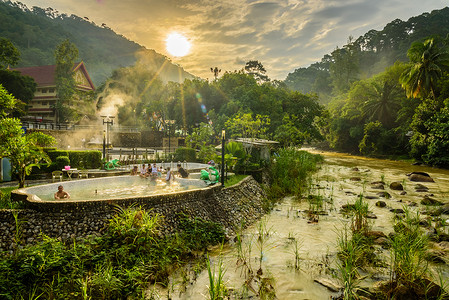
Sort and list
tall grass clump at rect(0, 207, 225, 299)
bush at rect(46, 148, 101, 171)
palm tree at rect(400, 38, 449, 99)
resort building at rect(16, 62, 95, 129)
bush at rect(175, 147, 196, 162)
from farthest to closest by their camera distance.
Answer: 1. resort building at rect(16, 62, 95, 129)
2. palm tree at rect(400, 38, 449, 99)
3. bush at rect(175, 147, 196, 162)
4. bush at rect(46, 148, 101, 171)
5. tall grass clump at rect(0, 207, 225, 299)

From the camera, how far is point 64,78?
36.3m

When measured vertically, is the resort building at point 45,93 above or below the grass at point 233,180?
above

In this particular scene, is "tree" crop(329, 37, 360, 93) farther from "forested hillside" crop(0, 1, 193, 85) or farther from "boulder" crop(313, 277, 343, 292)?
"boulder" crop(313, 277, 343, 292)

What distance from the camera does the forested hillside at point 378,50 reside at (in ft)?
177

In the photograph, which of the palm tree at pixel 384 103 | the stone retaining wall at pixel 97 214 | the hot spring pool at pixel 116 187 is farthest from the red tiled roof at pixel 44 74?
the palm tree at pixel 384 103

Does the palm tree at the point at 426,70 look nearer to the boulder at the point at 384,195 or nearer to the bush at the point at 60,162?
the boulder at the point at 384,195

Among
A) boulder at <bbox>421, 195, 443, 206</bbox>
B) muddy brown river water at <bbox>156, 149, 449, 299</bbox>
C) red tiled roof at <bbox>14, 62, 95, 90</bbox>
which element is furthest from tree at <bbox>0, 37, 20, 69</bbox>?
boulder at <bbox>421, 195, 443, 206</bbox>

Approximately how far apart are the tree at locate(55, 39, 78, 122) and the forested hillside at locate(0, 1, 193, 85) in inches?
773

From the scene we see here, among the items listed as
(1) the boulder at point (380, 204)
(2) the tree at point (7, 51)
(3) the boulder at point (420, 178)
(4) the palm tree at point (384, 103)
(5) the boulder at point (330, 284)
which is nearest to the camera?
(5) the boulder at point (330, 284)

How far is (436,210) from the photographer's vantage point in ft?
34.3

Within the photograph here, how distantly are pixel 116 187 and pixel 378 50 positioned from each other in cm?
8264

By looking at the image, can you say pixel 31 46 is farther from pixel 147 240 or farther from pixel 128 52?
pixel 147 240

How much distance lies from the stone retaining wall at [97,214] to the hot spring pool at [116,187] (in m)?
1.26

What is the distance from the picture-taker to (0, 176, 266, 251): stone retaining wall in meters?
6.41
